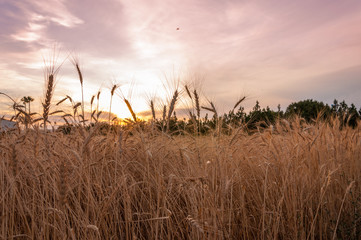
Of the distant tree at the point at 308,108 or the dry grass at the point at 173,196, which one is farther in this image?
the distant tree at the point at 308,108

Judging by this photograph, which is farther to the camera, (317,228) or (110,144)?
(110,144)

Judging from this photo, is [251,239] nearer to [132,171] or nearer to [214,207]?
[214,207]

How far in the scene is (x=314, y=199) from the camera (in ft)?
11.6

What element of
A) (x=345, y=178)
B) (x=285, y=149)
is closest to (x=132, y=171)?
(x=285, y=149)

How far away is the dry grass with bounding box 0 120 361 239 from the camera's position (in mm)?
2521

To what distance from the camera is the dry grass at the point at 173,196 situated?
8.27 feet

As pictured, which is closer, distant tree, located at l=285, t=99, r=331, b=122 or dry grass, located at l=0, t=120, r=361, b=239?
dry grass, located at l=0, t=120, r=361, b=239

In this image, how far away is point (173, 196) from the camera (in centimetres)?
328

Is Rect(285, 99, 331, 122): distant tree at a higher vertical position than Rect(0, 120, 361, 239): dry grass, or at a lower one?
higher

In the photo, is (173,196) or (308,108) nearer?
(173,196)

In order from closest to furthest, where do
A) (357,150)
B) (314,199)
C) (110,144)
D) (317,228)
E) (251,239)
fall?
(251,239) < (317,228) < (314,199) < (110,144) < (357,150)

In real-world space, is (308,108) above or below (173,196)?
above

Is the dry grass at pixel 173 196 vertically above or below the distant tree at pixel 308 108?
below

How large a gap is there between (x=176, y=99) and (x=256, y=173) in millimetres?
1650
